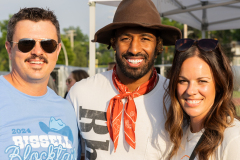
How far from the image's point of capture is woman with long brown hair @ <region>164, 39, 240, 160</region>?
192 cm

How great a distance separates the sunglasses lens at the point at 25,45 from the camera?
6.68ft

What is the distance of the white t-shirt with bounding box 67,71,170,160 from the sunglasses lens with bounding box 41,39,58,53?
22.3 inches

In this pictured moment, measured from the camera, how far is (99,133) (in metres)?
2.38

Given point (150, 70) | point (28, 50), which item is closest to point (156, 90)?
point (150, 70)

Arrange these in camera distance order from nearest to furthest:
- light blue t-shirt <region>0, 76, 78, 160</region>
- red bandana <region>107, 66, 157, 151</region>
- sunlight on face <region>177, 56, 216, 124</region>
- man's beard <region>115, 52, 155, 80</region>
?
light blue t-shirt <region>0, 76, 78, 160</region> < sunlight on face <region>177, 56, 216, 124</region> < red bandana <region>107, 66, 157, 151</region> < man's beard <region>115, 52, 155, 80</region>

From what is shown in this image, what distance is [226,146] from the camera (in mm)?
1707

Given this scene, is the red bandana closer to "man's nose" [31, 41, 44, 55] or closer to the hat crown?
the hat crown

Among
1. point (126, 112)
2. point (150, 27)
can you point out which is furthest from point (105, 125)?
point (150, 27)

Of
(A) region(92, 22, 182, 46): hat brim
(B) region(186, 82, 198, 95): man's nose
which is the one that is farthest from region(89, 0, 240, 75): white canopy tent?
(B) region(186, 82, 198, 95): man's nose

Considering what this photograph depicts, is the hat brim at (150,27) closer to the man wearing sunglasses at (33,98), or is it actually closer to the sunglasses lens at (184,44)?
the sunglasses lens at (184,44)

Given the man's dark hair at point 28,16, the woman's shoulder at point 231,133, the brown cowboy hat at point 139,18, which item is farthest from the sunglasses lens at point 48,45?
the woman's shoulder at point 231,133

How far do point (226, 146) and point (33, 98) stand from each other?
1.45 m

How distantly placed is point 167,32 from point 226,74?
30.4 inches

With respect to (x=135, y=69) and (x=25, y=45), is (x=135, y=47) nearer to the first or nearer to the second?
(x=135, y=69)
